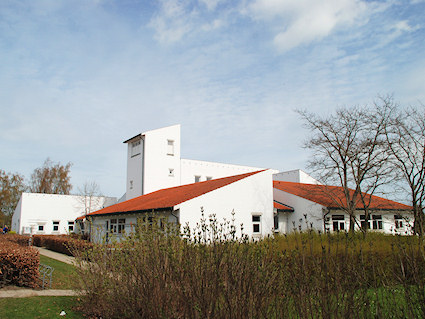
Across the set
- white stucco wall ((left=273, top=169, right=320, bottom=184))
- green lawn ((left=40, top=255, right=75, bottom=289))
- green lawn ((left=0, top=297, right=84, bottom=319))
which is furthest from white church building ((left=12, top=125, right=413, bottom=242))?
green lawn ((left=0, top=297, right=84, bottom=319))

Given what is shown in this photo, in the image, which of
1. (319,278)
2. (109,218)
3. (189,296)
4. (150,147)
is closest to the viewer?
(319,278)

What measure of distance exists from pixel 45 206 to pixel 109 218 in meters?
14.3

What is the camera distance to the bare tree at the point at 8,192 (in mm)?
56719

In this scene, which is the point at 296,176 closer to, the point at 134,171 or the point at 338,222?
the point at 338,222

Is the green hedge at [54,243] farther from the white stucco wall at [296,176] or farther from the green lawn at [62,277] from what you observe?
the white stucco wall at [296,176]

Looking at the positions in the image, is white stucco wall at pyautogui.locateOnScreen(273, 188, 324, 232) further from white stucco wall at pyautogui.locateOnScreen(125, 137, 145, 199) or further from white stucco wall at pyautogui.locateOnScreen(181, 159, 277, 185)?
white stucco wall at pyautogui.locateOnScreen(125, 137, 145, 199)

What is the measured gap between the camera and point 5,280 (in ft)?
35.4

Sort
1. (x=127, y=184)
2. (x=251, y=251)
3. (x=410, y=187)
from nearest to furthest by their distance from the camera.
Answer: (x=251, y=251), (x=410, y=187), (x=127, y=184)

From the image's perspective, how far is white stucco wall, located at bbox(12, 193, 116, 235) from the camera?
121ft

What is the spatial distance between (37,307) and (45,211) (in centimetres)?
3223

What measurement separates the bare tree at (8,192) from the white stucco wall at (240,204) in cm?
4835

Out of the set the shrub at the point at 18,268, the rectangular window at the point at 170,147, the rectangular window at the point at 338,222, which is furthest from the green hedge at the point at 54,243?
the rectangular window at the point at 338,222

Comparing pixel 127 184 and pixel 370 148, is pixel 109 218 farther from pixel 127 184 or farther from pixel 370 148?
pixel 370 148

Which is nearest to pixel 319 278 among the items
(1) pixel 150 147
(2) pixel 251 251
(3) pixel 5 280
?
(2) pixel 251 251
